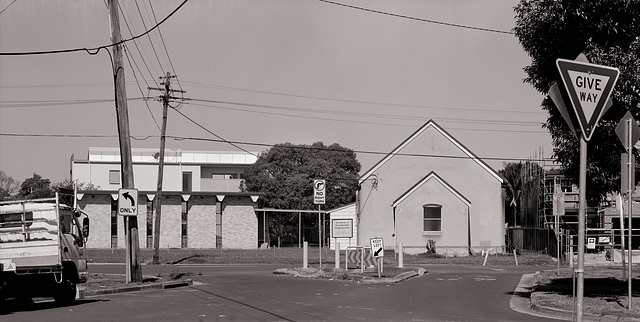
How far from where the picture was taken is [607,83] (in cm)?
772

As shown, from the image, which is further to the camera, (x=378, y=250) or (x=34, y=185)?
(x=34, y=185)

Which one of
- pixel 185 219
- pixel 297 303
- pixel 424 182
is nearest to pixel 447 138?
pixel 424 182

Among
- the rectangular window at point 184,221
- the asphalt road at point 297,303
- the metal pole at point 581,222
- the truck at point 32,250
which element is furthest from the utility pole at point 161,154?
the metal pole at point 581,222

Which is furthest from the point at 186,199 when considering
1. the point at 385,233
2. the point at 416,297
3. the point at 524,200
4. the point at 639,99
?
the point at 639,99

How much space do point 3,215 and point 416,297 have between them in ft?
31.1

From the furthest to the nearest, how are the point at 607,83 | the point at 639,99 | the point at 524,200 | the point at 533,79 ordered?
1. the point at 524,200
2. the point at 533,79
3. the point at 639,99
4. the point at 607,83

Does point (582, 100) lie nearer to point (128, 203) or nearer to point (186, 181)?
point (128, 203)

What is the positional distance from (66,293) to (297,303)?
526cm

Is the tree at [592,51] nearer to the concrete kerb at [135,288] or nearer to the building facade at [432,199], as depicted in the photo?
the concrete kerb at [135,288]

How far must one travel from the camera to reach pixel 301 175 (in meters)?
72.9

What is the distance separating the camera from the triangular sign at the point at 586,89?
7371 mm

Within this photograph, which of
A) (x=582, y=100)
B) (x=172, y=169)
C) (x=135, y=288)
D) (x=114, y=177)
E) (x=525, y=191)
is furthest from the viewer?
(x=172, y=169)

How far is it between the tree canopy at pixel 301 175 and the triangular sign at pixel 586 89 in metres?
64.6

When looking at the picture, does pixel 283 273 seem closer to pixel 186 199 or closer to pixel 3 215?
pixel 3 215
